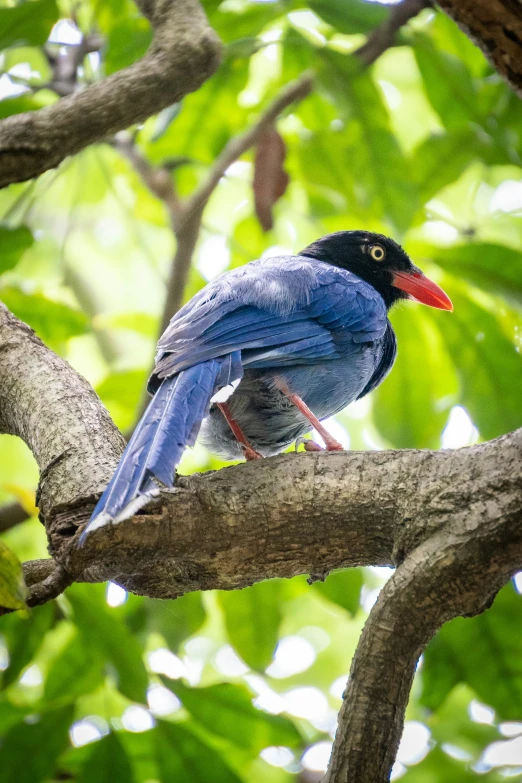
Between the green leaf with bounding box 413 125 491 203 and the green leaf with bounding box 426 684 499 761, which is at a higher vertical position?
the green leaf with bounding box 413 125 491 203

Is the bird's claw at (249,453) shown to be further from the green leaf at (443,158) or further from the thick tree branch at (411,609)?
the green leaf at (443,158)

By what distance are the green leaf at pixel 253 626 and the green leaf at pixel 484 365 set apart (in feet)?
4.99

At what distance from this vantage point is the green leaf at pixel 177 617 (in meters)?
4.53

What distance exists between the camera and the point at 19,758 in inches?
153

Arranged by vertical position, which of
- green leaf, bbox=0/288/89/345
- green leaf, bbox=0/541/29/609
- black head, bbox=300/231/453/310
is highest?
black head, bbox=300/231/453/310

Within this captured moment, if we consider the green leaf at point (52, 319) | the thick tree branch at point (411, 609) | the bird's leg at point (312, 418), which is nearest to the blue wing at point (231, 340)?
the bird's leg at point (312, 418)

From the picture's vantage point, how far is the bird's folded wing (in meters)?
3.35

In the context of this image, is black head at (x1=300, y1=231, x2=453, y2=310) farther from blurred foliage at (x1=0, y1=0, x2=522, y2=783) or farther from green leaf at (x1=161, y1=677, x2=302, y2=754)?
green leaf at (x1=161, y1=677, x2=302, y2=754)

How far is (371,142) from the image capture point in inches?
197

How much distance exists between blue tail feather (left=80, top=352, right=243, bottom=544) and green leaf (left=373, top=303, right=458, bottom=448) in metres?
1.79

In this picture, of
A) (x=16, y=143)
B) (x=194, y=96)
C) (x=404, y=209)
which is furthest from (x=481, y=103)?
(x=16, y=143)

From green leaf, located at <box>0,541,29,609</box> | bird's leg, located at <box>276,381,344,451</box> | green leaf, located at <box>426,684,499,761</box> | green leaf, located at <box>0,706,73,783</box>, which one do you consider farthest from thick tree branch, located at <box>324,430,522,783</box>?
green leaf, located at <box>426,684,499,761</box>

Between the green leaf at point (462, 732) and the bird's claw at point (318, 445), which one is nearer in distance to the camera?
the bird's claw at point (318, 445)

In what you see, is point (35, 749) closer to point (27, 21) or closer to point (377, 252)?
point (377, 252)
